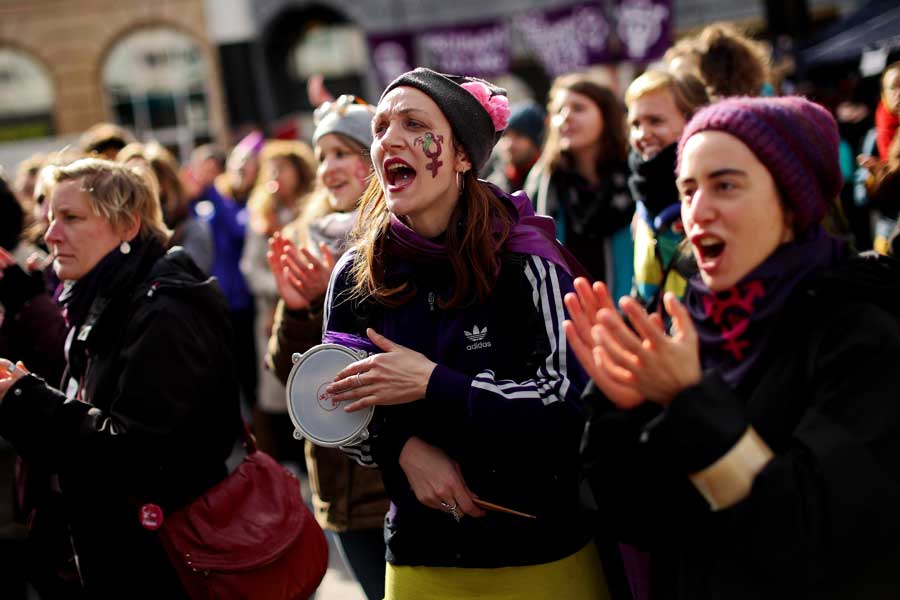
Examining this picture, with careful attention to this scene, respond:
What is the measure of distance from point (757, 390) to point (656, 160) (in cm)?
198

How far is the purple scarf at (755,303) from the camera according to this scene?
191 cm

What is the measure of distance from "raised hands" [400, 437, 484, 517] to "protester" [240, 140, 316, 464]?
385 cm

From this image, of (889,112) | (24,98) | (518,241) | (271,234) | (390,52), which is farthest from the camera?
(24,98)

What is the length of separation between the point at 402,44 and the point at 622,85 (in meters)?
3.16

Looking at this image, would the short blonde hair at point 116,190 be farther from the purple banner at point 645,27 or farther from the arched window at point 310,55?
the arched window at point 310,55

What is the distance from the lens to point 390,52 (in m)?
13.1

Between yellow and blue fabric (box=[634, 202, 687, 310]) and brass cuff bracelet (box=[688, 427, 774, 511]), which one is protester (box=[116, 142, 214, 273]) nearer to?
yellow and blue fabric (box=[634, 202, 687, 310])

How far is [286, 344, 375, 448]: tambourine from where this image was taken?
98.7 inches

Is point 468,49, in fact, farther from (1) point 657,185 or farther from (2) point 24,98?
(2) point 24,98

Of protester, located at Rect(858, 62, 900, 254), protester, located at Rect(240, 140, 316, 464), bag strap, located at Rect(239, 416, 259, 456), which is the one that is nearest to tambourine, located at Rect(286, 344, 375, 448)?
A: bag strap, located at Rect(239, 416, 259, 456)

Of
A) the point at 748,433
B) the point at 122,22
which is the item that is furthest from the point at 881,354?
the point at 122,22

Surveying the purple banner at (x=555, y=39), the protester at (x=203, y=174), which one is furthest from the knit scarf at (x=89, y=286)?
the purple banner at (x=555, y=39)

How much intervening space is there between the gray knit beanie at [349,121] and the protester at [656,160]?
1048 mm

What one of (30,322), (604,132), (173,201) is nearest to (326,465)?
(30,322)
